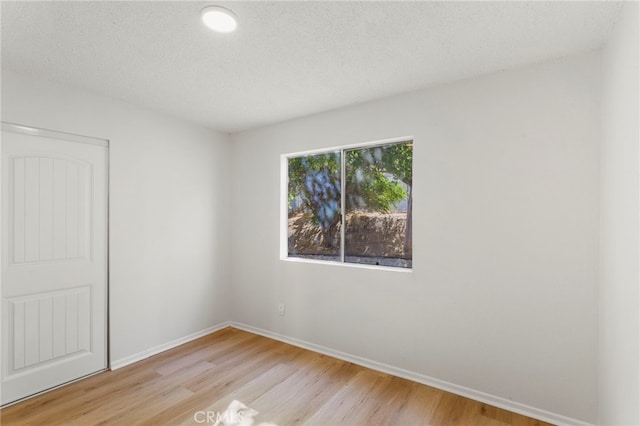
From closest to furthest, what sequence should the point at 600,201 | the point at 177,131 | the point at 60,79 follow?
the point at 600,201 → the point at 60,79 → the point at 177,131

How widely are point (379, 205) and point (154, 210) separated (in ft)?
7.48

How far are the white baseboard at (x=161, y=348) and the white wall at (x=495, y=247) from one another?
4.79 feet

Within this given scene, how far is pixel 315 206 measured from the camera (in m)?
3.46

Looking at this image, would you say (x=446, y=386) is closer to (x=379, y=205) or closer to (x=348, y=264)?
(x=348, y=264)

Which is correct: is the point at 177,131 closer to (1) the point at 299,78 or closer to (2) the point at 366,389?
(1) the point at 299,78

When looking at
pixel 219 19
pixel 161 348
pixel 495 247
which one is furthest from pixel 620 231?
pixel 161 348

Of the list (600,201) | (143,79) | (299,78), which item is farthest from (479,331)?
(143,79)

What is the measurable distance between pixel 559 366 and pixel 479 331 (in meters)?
0.49

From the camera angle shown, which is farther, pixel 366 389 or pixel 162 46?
pixel 366 389

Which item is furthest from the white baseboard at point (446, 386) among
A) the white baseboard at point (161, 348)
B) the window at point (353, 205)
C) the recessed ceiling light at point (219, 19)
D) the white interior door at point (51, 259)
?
the recessed ceiling light at point (219, 19)

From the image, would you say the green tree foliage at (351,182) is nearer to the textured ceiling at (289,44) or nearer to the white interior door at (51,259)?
the textured ceiling at (289,44)

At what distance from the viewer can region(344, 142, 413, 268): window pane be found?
285 cm

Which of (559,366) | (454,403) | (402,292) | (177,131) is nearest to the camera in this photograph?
(559,366)

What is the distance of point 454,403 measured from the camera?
7.50ft
